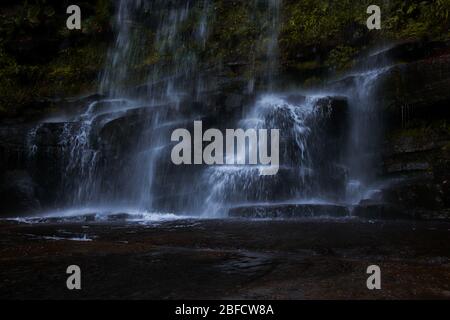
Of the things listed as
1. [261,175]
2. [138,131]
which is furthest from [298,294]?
[138,131]

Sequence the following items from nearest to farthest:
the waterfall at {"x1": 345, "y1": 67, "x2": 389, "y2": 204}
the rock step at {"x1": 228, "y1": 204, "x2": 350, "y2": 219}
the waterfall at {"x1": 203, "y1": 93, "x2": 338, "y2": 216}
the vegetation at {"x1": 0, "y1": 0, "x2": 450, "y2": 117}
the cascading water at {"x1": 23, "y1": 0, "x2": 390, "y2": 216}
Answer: the rock step at {"x1": 228, "y1": 204, "x2": 350, "y2": 219} < the waterfall at {"x1": 203, "y1": 93, "x2": 338, "y2": 216} < the cascading water at {"x1": 23, "y1": 0, "x2": 390, "y2": 216} < the waterfall at {"x1": 345, "y1": 67, "x2": 389, "y2": 204} < the vegetation at {"x1": 0, "y1": 0, "x2": 450, "y2": 117}

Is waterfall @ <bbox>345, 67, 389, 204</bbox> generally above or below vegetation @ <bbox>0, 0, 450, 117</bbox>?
below

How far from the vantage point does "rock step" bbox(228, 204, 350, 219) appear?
27.4ft

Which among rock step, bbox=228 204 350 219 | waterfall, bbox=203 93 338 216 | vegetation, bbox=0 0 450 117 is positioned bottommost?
rock step, bbox=228 204 350 219

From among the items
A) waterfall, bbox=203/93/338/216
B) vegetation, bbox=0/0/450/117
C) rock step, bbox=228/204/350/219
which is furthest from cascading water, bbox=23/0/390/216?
rock step, bbox=228/204/350/219

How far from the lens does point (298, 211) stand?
8391mm

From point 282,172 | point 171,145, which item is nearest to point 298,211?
point 282,172

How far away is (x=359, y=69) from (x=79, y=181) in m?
9.69

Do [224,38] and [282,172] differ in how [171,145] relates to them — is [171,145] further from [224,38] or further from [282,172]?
[224,38]

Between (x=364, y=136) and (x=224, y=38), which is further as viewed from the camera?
(x=224, y=38)

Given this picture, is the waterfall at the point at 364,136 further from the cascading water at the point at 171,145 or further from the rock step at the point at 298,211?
the rock step at the point at 298,211

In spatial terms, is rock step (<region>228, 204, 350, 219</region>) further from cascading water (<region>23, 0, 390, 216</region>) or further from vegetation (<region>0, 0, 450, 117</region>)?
vegetation (<region>0, 0, 450, 117</region>)

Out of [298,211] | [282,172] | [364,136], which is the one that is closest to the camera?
[298,211]

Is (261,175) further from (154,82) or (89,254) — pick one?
(154,82)
